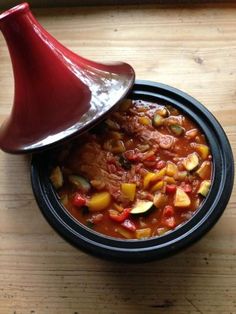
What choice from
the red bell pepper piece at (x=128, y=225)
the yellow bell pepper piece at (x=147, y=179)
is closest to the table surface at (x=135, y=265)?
the red bell pepper piece at (x=128, y=225)

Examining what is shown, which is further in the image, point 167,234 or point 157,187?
point 157,187

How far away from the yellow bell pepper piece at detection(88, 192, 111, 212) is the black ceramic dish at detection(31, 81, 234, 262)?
59 mm

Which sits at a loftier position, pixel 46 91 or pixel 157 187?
pixel 46 91

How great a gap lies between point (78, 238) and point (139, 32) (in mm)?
886

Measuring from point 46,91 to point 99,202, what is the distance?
32 centimetres

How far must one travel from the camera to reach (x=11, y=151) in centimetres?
131

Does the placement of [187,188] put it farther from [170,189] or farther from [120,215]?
[120,215]

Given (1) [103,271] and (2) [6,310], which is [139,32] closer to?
(1) [103,271]

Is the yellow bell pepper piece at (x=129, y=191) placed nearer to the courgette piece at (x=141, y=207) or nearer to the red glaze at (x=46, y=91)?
the courgette piece at (x=141, y=207)

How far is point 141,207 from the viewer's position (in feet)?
4.04

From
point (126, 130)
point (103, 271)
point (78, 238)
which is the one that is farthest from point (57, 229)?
point (126, 130)

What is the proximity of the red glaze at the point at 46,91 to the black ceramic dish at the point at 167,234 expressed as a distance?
0.08 m

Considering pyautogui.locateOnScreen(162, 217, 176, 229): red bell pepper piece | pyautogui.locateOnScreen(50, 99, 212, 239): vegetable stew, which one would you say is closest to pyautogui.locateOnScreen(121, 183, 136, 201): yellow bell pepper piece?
pyautogui.locateOnScreen(50, 99, 212, 239): vegetable stew

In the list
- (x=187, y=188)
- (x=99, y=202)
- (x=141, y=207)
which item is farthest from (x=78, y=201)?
(x=187, y=188)
